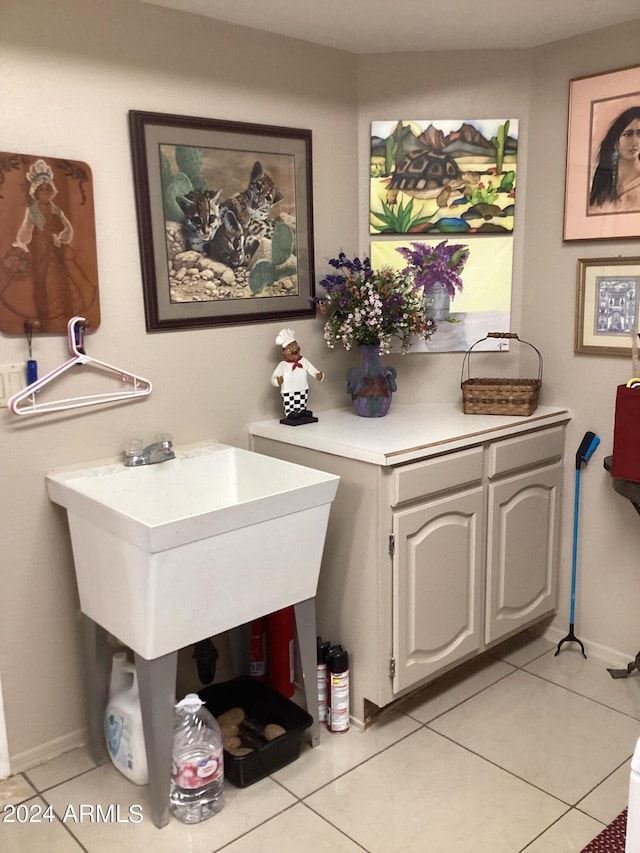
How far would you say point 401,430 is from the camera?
246 centimetres

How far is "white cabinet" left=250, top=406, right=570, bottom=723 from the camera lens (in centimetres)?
228

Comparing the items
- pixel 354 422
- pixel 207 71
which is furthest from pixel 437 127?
pixel 354 422

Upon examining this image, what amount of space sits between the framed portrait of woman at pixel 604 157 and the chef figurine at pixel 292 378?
1062 millimetres

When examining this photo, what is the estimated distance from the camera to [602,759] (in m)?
2.24

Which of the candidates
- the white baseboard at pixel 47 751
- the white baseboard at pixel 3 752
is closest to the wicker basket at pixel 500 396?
the white baseboard at pixel 47 751

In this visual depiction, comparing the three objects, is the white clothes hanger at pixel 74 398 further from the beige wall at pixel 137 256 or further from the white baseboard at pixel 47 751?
the white baseboard at pixel 47 751

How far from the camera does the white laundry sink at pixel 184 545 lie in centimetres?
183

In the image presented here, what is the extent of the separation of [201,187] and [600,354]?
4.91ft

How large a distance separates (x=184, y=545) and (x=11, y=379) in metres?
0.73

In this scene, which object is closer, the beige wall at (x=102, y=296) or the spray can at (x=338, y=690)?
the beige wall at (x=102, y=296)

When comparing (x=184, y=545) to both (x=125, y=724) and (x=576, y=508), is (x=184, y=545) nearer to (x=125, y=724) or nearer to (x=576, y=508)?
(x=125, y=724)

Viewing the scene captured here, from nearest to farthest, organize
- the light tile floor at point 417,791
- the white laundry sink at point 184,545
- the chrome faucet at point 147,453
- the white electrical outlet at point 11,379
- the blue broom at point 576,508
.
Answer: the white laundry sink at point 184,545 → the light tile floor at point 417,791 → the white electrical outlet at point 11,379 → the chrome faucet at point 147,453 → the blue broom at point 576,508

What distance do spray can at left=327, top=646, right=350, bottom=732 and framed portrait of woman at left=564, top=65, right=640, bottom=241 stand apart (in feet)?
5.48

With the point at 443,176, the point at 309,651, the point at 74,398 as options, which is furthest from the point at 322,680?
the point at 443,176
